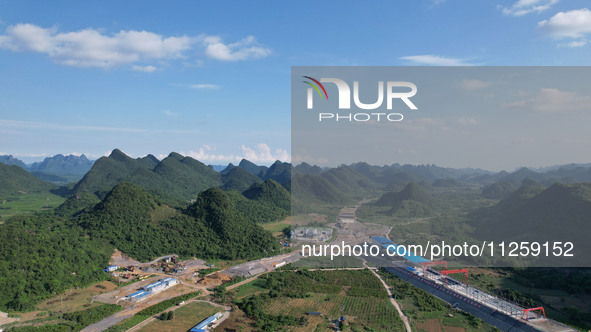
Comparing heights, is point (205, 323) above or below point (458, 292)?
below

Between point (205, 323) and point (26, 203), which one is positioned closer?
point (205, 323)

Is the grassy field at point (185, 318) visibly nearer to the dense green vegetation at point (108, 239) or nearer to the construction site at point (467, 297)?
the dense green vegetation at point (108, 239)

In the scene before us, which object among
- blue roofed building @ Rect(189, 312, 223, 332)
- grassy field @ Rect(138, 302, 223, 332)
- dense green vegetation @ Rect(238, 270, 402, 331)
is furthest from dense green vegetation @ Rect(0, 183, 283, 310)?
blue roofed building @ Rect(189, 312, 223, 332)

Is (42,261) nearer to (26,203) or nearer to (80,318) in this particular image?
(80,318)

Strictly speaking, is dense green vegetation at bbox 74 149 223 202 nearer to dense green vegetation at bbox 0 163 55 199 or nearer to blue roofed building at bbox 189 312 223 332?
dense green vegetation at bbox 0 163 55 199

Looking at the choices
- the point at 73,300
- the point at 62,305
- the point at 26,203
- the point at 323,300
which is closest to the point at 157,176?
the point at 26,203

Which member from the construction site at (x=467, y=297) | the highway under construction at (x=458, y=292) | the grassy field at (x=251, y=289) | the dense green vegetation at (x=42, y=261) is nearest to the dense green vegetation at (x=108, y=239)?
the dense green vegetation at (x=42, y=261)
